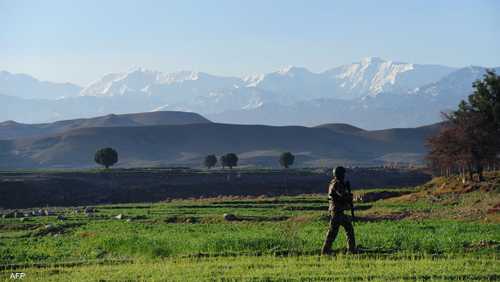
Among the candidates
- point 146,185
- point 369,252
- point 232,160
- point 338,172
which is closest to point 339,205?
point 338,172

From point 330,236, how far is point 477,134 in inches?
2027

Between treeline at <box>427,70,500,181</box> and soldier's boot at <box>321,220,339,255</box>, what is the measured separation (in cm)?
4995

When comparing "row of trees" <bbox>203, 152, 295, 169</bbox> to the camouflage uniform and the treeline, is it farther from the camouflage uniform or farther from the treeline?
the camouflage uniform

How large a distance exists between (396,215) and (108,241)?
2171 cm

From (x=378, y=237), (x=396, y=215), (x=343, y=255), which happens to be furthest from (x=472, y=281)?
(x=396, y=215)

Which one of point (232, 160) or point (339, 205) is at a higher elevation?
point (232, 160)

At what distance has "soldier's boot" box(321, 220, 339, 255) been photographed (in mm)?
Result: 21945

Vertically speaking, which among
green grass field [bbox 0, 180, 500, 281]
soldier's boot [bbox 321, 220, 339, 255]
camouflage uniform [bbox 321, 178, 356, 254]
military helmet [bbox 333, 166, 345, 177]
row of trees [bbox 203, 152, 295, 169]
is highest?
row of trees [bbox 203, 152, 295, 169]

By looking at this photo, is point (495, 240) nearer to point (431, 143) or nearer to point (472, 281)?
point (472, 281)

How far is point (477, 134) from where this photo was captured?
69438mm

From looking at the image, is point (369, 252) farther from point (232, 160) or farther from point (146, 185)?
point (232, 160)

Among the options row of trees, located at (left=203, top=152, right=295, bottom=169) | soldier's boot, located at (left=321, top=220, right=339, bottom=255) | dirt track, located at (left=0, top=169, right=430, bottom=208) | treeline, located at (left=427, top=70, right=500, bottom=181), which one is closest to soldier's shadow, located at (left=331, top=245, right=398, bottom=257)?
soldier's boot, located at (left=321, top=220, right=339, bottom=255)

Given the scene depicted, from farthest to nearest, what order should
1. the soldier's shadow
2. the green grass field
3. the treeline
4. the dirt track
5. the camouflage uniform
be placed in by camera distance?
1. the dirt track
2. the treeline
3. the soldier's shadow
4. the camouflage uniform
5. the green grass field

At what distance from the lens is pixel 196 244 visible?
2655 cm
